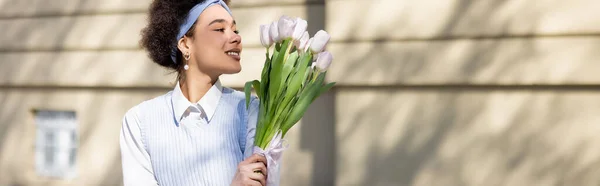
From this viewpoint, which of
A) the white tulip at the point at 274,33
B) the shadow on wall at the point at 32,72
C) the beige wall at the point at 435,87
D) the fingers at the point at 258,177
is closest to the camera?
the fingers at the point at 258,177

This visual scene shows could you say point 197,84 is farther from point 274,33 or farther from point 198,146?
point 274,33

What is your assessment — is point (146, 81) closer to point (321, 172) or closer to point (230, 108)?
point (321, 172)

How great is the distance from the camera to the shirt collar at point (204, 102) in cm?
294

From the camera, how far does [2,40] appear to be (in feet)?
27.3

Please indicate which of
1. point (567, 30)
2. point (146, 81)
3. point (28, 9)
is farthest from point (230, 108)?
point (28, 9)

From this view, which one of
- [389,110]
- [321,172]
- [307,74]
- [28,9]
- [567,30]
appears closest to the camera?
[307,74]

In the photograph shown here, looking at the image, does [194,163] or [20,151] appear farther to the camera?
[20,151]

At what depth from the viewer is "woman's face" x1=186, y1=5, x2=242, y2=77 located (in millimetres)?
2887

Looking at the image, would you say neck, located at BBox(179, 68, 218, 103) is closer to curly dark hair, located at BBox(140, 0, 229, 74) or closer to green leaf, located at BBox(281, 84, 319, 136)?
curly dark hair, located at BBox(140, 0, 229, 74)

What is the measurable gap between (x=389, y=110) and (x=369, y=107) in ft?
0.47

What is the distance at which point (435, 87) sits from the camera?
6098mm

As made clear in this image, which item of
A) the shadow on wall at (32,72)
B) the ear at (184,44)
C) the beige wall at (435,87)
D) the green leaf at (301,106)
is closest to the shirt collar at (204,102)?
the ear at (184,44)

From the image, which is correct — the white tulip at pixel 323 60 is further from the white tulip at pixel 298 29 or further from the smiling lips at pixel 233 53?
the smiling lips at pixel 233 53

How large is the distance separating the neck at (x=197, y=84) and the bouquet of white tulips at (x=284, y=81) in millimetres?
160
